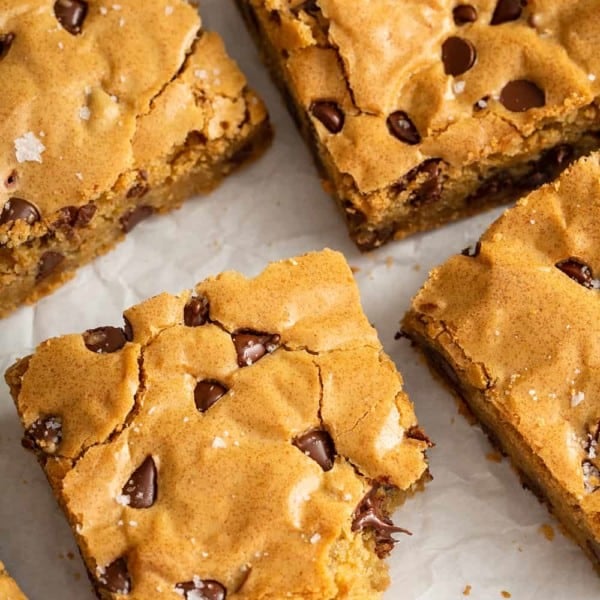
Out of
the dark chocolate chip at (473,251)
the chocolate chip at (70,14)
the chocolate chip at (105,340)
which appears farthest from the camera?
the chocolate chip at (70,14)

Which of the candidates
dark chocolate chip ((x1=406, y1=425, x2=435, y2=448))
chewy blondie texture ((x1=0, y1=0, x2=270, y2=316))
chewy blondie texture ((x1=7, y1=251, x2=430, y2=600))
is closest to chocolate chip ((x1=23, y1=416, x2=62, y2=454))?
chewy blondie texture ((x1=7, y1=251, x2=430, y2=600))

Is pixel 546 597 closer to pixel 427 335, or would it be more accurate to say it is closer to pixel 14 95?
pixel 427 335

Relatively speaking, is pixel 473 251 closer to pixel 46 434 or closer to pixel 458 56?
pixel 458 56

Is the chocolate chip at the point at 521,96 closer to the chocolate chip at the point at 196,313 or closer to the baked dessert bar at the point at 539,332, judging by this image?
the baked dessert bar at the point at 539,332

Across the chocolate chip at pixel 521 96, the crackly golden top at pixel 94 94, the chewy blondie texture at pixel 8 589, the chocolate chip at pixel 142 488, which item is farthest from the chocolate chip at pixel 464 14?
the chewy blondie texture at pixel 8 589

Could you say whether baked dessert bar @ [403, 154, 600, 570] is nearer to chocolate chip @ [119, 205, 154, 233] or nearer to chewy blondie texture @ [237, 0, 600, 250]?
chewy blondie texture @ [237, 0, 600, 250]

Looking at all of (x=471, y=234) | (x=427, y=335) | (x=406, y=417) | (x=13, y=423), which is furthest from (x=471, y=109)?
(x=13, y=423)
